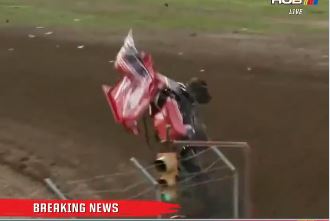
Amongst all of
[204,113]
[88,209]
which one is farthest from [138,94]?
[88,209]

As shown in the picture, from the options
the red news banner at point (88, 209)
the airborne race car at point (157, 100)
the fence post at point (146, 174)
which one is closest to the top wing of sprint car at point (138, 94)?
the airborne race car at point (157, 100)

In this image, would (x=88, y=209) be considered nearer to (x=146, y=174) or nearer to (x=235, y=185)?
(x=146, y=174)

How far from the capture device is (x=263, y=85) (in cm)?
363

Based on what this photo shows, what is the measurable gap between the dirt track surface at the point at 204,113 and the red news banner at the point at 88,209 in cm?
19

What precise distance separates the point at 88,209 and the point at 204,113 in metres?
0.77

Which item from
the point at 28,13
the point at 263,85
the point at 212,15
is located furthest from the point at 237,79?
the point at 28,13

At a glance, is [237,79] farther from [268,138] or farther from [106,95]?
[106,95]

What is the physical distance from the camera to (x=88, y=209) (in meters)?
3.46

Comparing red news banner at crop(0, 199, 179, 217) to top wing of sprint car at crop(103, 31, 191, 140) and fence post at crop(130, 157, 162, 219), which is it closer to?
fence post at crop(130, 157, 162, 219)

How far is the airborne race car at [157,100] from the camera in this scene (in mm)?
3469

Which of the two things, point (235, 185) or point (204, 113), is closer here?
point (235, 185)

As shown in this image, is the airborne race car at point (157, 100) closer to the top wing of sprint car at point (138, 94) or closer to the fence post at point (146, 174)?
the top wing of sprint car at point (138, 94)

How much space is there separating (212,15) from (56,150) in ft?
3.71

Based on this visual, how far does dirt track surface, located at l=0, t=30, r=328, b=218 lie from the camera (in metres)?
3.48
